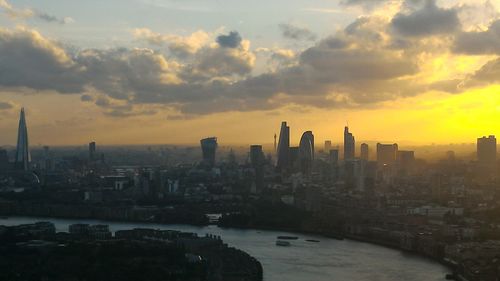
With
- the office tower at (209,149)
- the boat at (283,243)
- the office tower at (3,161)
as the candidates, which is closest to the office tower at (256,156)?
the office tower at (209,149)

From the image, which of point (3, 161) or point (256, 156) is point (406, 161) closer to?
point (256, 156)

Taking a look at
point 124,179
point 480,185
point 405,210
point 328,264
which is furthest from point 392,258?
point 124,179

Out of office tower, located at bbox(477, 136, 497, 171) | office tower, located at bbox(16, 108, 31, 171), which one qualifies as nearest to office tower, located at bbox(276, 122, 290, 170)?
office tower, located at bbox(477, 136, 497, 171)

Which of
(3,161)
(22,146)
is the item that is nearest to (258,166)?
(22,146)

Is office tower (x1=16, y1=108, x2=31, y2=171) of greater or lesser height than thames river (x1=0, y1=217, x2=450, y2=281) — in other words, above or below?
above

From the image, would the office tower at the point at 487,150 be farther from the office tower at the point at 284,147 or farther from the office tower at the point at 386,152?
the office tower at the point at 284,147

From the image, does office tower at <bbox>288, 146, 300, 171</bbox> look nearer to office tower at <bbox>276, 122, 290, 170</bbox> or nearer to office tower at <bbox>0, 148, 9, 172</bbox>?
office tower at <bbox>276, 122, 290, 170</bbox>
